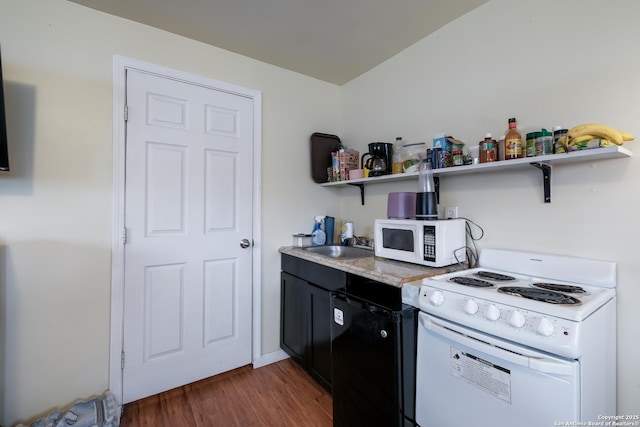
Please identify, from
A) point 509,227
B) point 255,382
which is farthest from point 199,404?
point 509,227

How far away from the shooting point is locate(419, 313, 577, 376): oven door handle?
0.85 metres

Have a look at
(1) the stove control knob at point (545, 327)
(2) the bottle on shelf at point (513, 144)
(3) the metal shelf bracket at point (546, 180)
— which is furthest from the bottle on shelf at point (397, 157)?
(1) the stove control knob at point (545, 327)

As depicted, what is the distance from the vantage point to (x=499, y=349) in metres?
0.96

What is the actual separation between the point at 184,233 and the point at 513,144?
79.3 inches

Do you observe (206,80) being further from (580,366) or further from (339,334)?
(580,366)

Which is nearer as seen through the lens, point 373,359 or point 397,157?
point 373,359

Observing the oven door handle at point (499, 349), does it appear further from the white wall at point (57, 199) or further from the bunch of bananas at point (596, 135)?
the white wall at point (57, 199)

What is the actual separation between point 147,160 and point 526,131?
2.21m

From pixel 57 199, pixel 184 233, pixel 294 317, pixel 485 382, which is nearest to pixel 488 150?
pixel 485 382

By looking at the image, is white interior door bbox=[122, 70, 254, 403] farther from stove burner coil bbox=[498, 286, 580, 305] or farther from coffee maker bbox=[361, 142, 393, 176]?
stove burner coil bbox=[498, 286, 580, 305]

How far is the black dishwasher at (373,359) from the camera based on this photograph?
4.01ft

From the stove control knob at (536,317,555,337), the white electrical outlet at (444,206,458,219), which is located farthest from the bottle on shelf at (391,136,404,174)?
the stove control knob at (536,317,555,337)

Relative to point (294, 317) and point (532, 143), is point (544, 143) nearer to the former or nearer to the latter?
point (532, 143)

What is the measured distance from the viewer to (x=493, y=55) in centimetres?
161
